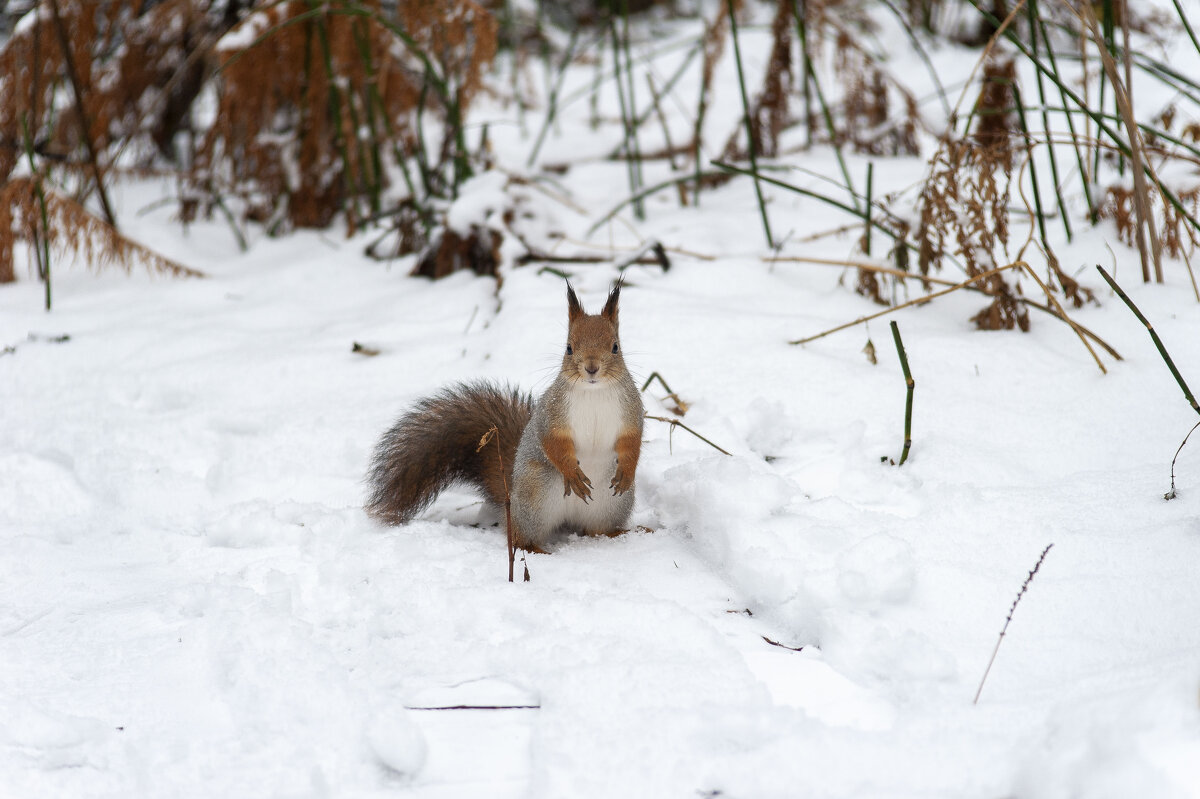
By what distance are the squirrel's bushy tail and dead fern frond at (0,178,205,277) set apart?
194 centimetres

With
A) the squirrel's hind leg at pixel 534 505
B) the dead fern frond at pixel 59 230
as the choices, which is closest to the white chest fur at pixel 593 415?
the squirrel's hind leg at pixel 534 505

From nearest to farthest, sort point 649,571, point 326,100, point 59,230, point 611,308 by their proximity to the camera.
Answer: point 649,571
point 611,308
point 59,230
point 326,100

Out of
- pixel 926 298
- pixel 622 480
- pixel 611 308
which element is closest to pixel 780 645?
pixel 622 480

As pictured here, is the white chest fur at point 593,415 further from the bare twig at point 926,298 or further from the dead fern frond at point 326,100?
the dead fern frond at point 326,100

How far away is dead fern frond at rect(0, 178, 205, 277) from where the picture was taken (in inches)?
136

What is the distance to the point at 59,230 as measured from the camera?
11.9ft

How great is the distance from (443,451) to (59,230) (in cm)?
235

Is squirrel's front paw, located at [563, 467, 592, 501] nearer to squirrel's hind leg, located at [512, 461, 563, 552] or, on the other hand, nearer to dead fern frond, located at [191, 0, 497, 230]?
squirrel's hind leg, located at [512, 461, 563, 552]

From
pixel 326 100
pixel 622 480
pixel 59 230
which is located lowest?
pixel 622 480

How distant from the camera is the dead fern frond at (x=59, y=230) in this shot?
3459 mm

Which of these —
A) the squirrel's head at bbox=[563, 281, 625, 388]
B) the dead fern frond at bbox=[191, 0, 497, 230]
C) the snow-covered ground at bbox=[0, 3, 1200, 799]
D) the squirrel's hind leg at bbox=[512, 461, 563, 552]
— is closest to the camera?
the snow-covered ground at bbox=[0, 3, 1200, 799]

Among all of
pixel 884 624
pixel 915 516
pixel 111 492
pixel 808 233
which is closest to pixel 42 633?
pixel 111 492

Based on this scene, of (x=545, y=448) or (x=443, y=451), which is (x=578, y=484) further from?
(x=443, y=451)

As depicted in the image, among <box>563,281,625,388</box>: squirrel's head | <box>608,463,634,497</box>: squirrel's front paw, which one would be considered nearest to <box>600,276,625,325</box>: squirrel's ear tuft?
<box>563,281,625,388</box>: squirrel's head
